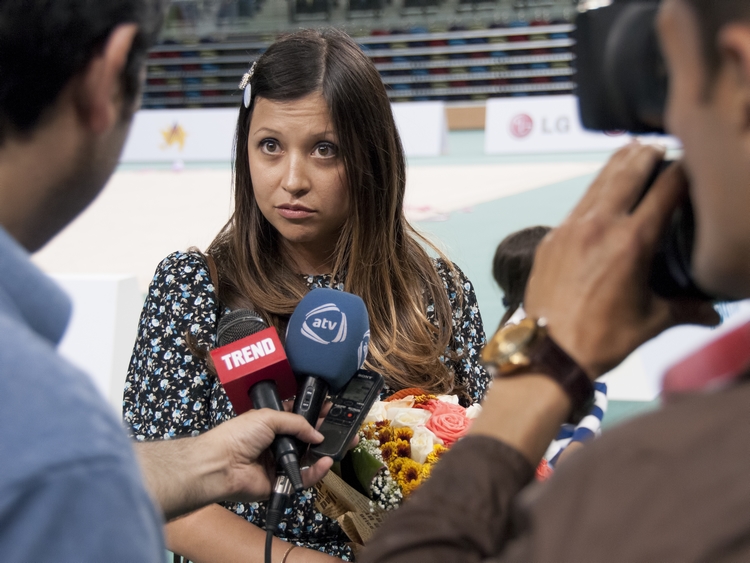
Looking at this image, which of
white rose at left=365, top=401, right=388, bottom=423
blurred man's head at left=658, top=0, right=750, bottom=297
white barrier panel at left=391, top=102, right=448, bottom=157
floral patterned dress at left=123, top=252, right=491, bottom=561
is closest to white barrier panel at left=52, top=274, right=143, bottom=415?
floral patterned dress at left=123, top=252, right=491, bottom=561

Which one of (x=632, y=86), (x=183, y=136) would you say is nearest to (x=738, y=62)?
(x=632, y=86)

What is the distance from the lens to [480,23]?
53.8 feet

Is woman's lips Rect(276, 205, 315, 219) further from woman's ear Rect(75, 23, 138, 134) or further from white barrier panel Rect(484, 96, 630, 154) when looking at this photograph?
white barrier panel Rect(484, 96, 630, 154)

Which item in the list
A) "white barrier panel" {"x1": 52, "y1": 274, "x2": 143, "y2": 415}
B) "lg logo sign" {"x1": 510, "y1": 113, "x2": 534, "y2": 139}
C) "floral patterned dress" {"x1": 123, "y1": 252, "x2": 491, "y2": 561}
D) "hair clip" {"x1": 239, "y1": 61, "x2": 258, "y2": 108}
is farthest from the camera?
"lg logo sign" {"x1": 510, "y1": 113, "x2": 534, "y2": 139}

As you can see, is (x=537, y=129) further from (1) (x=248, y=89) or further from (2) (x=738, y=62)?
(2) (x=738, y=62)

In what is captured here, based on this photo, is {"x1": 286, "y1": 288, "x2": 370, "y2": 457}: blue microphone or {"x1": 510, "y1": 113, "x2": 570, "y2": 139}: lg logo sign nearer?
{"x1": 286, "y1": 288, "x2": 370, "y2": 457}: blue microphone

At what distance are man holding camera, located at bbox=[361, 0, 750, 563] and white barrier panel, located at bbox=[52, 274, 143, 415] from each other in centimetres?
229

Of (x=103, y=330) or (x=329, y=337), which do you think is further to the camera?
(x=103, y=330)

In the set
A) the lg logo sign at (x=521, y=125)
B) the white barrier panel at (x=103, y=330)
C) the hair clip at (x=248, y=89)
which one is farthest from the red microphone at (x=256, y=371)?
the lg logo sign at (x=521, y=125)

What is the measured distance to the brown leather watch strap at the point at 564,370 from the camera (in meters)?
0.70

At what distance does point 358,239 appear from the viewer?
74.7 inches

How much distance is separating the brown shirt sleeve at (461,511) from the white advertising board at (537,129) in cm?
987

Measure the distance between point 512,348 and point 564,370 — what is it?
0.05 metres

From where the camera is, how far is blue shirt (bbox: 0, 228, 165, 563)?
52 centimetres
